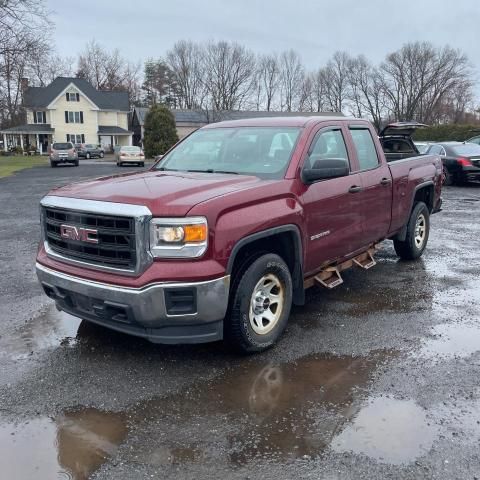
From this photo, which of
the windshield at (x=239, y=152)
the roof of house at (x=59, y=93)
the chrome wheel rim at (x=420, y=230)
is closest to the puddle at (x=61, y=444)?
the windshield at (x=239, y=152)

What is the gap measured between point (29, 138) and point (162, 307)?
67.8 m

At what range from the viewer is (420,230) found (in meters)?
7.58

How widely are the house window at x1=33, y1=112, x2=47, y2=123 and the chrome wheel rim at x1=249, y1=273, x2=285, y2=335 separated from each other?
218 feet

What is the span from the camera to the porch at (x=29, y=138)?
6234cm

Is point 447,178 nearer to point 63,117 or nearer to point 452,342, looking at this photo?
point 452,342

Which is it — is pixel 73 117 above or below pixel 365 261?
above

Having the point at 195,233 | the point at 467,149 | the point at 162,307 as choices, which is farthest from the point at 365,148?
the point at 467,149

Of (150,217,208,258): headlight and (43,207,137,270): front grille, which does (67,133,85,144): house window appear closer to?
(43,207,137,270): front grille

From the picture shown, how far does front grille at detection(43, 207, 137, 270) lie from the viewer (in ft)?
12.2

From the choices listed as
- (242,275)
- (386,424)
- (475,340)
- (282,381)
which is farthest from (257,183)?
(475,340)

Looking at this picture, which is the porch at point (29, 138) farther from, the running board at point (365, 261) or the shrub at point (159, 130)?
the running board at point (365, 261)

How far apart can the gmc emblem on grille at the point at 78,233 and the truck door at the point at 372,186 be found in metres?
2.88

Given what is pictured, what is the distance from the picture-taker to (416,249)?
7.43m

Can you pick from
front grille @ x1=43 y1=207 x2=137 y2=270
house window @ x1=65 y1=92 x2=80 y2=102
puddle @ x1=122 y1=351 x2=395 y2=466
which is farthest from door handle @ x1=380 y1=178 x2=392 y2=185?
house window @ x1=65 y1=92 x2=80 y2=102
